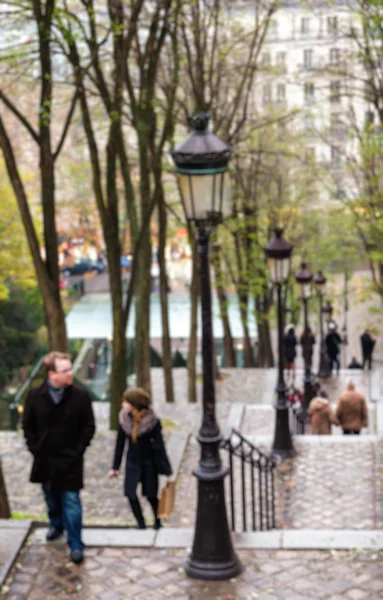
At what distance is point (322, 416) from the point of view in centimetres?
1625

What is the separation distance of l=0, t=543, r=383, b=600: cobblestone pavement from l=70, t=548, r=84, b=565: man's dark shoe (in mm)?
46

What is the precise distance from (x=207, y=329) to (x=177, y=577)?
1984 mm

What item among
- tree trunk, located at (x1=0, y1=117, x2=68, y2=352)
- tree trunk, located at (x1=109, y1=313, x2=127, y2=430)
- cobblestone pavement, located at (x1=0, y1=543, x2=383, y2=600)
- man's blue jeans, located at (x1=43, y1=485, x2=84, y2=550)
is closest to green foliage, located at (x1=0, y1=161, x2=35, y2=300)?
tree trunk, located at (x1=109, y1=313, x2=127, y2=430)

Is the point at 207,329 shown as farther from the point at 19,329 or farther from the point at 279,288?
the point at 19,329

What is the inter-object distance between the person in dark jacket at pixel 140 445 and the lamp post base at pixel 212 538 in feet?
3.28

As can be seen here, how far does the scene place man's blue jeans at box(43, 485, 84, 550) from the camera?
7684mm

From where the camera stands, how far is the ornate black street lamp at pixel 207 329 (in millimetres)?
7375

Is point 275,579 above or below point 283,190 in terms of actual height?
above

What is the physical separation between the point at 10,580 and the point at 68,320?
29295mm

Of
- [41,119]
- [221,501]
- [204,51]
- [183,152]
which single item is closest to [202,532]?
[221,501]

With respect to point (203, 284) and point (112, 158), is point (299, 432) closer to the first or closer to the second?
point (112, 158)

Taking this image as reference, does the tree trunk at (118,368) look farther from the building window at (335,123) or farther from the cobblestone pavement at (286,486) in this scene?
the building window at (335,123)

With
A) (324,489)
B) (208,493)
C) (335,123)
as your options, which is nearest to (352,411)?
(324,489)

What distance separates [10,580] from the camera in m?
7.55
